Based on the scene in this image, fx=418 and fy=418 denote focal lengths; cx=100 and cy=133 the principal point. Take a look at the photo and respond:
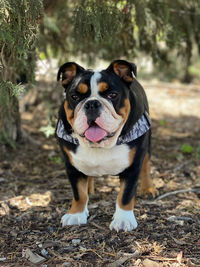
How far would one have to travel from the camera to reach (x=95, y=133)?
3.17m

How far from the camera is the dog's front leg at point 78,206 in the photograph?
3.65 meters

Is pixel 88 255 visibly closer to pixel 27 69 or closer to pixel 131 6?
pixel 27 69

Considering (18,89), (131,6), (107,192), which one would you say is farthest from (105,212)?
(131,6)

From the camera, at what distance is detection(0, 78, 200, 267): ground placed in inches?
122

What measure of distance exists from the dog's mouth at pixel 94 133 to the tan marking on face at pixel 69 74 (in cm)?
53

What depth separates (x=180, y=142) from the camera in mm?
6445

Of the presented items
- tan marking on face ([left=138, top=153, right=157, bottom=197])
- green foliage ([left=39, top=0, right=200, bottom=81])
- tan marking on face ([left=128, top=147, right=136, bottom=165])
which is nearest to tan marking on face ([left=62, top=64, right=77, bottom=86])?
green foliage ([left=39, top=0, right=200, bottom=81])

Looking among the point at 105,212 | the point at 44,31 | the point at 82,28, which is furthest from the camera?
the point at 44,31

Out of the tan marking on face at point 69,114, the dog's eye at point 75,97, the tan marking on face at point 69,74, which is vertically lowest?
the tan marking on face at point 69,114

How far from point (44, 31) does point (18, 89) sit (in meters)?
2.69

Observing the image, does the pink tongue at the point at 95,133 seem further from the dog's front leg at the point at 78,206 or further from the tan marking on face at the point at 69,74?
the dog's front leg at the point at 78,206

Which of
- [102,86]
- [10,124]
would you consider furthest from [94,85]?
[10,124]

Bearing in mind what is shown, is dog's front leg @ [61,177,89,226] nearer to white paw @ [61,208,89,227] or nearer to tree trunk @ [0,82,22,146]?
white paw @ [61,208,89,227]

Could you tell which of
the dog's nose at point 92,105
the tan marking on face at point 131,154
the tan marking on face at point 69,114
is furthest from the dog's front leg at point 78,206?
the dog's nose at point 92,105
